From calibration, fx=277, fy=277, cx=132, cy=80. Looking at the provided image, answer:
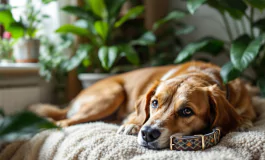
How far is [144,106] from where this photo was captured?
1.65 m

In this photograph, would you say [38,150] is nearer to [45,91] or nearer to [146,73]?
[146,73]

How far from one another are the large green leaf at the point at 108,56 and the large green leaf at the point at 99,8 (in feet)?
1.50

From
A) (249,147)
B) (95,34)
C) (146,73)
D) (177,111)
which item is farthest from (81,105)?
(249,147)

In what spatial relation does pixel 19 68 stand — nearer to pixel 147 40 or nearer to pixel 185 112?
pixel 147 40

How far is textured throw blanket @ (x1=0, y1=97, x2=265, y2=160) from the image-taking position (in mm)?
1157

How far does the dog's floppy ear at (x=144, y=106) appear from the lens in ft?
5.36

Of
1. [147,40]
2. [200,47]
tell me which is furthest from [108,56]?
[200,47]

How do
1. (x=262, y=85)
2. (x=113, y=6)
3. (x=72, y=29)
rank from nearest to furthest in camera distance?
(x=262, y=85) → (x=72, y=29) → (x=113, y=6)

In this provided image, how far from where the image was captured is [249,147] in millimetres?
1205

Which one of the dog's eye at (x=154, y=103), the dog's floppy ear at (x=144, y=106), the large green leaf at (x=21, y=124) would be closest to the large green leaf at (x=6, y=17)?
the dog's floppy ear at (x=144, y=106)

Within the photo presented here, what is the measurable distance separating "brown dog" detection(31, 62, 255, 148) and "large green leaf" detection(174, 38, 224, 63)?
0.62 feet

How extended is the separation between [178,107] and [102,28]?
1.43 m

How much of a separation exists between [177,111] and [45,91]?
6.14 feet

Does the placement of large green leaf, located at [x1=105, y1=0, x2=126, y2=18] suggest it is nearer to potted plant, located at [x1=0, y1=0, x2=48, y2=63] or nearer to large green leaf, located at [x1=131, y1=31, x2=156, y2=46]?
large green leaf, located at [x1=131, y1=31, x2=156, y2=46]
